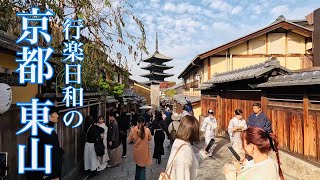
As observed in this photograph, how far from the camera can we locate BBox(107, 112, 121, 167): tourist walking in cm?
920

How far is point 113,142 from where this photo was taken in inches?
370

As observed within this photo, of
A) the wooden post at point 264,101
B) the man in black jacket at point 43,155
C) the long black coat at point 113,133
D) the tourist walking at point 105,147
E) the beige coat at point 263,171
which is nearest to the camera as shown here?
the beige coat at point 263,171

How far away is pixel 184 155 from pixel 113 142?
6598 mm

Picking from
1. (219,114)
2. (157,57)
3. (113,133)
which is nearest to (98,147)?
(113,133)

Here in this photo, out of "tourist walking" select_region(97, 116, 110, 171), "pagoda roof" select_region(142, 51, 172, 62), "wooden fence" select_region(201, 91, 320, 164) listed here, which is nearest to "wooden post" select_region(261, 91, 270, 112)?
"wooden fence" select_region(201, 91, 320, 164)

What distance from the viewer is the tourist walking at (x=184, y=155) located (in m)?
3.15

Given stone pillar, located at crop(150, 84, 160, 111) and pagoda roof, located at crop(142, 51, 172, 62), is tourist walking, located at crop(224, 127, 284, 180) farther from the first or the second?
pagoda roof, located at crop(142, 51, 172, 62)

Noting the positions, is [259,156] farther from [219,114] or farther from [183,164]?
[219,114]

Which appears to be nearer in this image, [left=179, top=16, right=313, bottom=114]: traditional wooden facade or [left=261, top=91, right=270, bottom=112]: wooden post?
[left=261, top=91, right=270, bottom=112]: wooden post

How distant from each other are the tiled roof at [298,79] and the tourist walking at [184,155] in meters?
4.04

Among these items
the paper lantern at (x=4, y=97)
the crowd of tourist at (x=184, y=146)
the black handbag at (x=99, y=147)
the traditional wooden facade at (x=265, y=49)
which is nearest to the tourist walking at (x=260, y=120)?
the crowd of tourist at (x=184, y=146)

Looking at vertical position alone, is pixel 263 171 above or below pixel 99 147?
above

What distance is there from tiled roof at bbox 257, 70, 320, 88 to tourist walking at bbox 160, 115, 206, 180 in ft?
13.2

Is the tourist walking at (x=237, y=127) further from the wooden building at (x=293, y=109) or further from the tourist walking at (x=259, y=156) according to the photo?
the tourist walking at (x=259, y=156)
